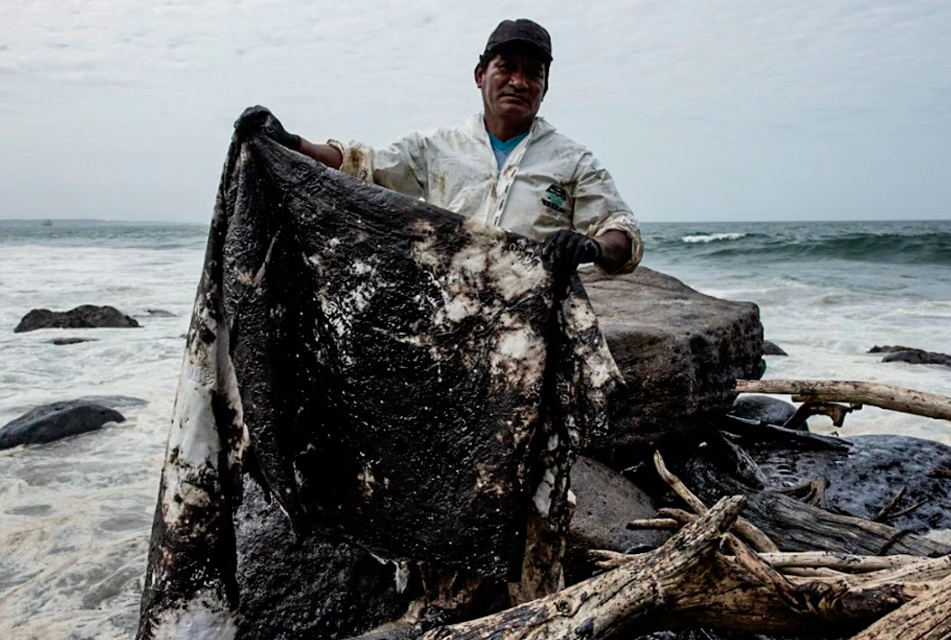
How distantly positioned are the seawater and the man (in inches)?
98.9

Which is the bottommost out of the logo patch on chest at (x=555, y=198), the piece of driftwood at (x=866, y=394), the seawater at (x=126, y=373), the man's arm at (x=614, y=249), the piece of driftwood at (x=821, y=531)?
the seawater at (x=126, y=373)

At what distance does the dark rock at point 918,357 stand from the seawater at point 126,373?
0.80 ft

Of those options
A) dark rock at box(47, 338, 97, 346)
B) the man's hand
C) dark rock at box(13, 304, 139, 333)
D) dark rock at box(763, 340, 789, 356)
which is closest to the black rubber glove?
the man's hand

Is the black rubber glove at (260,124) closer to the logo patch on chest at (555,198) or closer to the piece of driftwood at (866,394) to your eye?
the logo patch on chest at (555,198)

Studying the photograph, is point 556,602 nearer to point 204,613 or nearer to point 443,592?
point 443,592

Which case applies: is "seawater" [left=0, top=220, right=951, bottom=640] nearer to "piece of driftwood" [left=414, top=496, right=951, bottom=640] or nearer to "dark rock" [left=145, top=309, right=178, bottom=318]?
"dark rock" [left=145, top=309, right=178, bottom=318]

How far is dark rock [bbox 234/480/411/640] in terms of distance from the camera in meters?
3.23

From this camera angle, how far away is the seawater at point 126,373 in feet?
13.5

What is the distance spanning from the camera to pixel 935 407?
3.84 metres

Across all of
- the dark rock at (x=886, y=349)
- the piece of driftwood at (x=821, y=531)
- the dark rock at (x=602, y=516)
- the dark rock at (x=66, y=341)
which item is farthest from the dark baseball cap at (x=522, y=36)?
the dark rock at (x=66, y=341)

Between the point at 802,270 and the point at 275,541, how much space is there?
2460 cm

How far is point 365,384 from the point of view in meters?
2.40

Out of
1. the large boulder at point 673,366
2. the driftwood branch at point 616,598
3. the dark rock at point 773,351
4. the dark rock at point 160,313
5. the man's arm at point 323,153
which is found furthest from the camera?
the dark rock at point 160,313

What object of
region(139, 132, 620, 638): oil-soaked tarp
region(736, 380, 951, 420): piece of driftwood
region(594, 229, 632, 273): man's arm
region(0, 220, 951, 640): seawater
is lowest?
region(0, 220, 951, 640): seawater
